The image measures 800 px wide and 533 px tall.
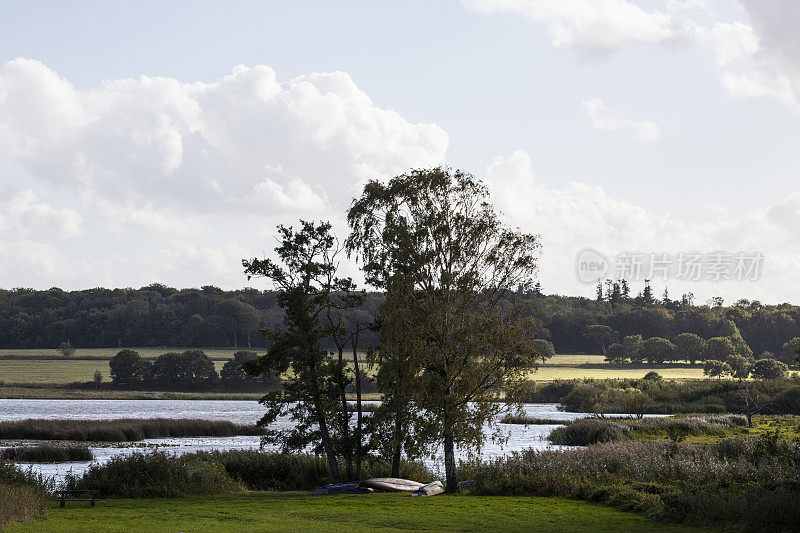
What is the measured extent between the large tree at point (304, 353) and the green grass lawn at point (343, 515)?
16.2 feet

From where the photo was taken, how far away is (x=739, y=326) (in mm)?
156375

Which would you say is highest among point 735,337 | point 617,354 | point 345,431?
point 735,337

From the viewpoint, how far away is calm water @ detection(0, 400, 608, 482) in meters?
43.2

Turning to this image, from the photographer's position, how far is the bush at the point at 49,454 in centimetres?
3891

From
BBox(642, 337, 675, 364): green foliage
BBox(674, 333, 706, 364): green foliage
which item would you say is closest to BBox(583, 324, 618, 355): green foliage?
BBox(642, 337, 675, 364): green foliage

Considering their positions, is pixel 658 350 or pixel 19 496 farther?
pixel 658 350

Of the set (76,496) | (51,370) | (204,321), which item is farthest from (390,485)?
(204,321)

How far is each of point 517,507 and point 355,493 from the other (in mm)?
7333

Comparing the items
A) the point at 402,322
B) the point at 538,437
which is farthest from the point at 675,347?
the point at 402,322

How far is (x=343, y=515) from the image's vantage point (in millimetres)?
20625

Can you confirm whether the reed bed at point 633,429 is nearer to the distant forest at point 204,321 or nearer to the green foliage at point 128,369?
the green foliage at point 128,369

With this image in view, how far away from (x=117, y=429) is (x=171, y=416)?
66.2ft

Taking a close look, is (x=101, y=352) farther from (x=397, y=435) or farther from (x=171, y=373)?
(x=397, y=435)

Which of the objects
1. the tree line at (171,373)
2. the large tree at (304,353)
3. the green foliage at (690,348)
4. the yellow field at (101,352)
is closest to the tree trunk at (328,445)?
the large tree at (304,353)
